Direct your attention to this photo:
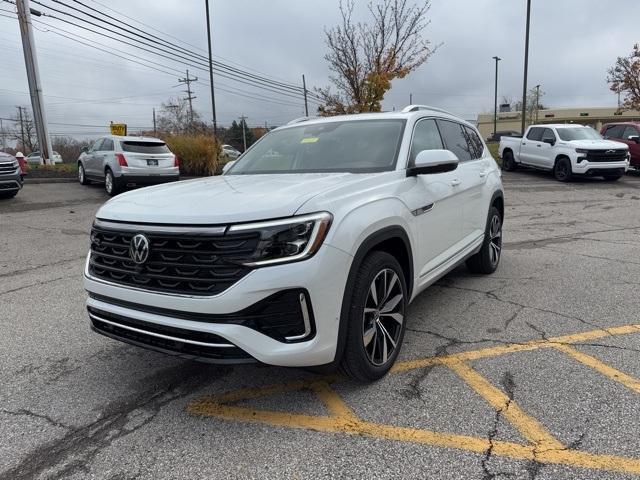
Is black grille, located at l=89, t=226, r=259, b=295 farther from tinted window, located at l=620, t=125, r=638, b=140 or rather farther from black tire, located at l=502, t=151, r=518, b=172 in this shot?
tinted window, located at l=620, t=125, r=638, b=140

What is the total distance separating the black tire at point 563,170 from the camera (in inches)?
685

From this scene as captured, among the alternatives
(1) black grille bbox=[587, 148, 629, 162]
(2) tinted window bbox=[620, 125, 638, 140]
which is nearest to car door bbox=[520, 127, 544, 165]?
(1) black grille bbox=[587, 148, 629, 162]

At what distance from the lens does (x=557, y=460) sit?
254cm

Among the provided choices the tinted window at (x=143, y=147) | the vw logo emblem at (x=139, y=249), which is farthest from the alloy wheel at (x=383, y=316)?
the tinted window at (x=143, y=147)

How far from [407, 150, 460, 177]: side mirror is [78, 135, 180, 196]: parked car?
11425 millimetres

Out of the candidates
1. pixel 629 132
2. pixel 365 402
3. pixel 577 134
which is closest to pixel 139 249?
pixel 365 402

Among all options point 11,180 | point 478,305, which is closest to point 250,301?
point 478,305

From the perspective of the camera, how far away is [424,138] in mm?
4484

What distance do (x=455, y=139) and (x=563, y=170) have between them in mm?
14370

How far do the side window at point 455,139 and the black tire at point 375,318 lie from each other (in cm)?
209

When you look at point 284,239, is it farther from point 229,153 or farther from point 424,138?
point 229,153

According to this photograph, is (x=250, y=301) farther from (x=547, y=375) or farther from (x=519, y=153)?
(x=519, y=153)

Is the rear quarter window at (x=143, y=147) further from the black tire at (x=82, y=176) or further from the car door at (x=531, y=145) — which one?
the car door at (x=531, y=145)

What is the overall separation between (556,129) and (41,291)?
17.2 metres
